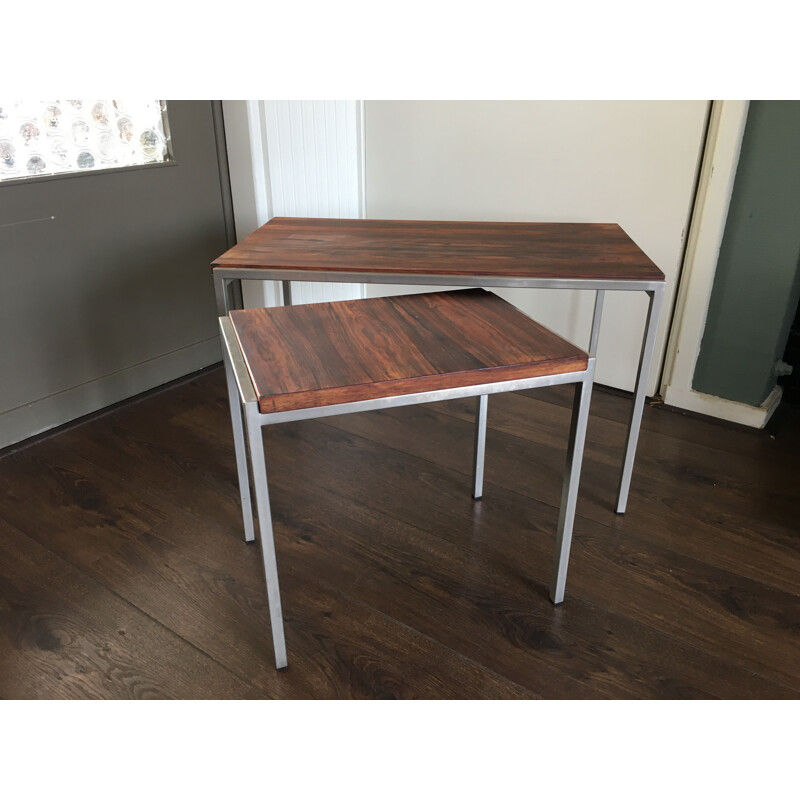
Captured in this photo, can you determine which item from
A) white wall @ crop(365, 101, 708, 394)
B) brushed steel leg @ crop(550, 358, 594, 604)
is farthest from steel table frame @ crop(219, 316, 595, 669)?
white wall @ crop(365, 101, 708, 394)

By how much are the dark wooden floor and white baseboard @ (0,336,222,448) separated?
0.08 metres

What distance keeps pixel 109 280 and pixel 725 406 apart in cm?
205

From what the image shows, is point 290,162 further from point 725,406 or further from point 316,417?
point 725,406

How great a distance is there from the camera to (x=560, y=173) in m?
2.34

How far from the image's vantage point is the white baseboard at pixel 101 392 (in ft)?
6.97

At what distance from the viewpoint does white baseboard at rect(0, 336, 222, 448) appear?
6.97 feet

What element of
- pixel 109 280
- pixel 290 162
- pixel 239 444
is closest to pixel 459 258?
pixel 239 444

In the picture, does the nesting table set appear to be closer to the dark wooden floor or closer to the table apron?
the table apron

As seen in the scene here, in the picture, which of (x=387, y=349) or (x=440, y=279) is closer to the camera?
(x=387, y=349)

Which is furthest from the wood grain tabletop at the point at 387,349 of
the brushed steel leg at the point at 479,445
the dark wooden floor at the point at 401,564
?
the dark wooden floor at the point at 401,564

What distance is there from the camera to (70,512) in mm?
1818

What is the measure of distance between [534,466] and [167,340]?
1.39m

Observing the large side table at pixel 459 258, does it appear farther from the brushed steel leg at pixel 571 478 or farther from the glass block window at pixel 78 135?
the glass block window at pixel 78 135

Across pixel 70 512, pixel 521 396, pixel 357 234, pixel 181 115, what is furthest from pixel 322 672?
pixel 181 115
